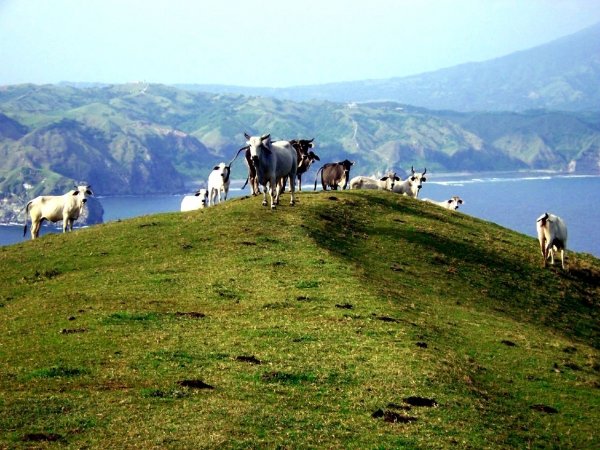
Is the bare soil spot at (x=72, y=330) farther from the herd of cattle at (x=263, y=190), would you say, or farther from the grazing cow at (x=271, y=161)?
the grazing cow at (x=271, y=161)

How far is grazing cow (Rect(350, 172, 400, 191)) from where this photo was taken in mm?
61125

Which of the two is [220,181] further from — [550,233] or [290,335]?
[290,335]

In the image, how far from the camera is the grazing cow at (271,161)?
3859 cm

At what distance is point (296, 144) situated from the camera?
53312 mm

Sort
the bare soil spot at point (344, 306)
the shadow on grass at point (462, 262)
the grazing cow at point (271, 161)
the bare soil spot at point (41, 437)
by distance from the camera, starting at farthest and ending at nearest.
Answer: the grazing cow at point (271, 161) → the shadow on grass at point (462, 262) → the bare soil spot at point (344, 306) → the bare soil spot at point (41, 437)

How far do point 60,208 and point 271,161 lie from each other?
13098 millimetres

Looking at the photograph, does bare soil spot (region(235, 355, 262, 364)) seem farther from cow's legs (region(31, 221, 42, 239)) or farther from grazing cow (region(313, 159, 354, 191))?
grazing cow (region(313, 159, 354, 191))

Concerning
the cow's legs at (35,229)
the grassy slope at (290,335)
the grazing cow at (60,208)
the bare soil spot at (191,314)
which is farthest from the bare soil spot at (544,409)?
the cow's legs at (35,229)

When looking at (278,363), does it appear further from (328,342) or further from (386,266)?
(386,266)

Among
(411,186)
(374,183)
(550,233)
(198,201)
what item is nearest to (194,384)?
(550,233)

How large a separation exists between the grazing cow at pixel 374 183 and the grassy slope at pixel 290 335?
57.3 feet

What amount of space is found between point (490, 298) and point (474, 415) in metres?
17.0

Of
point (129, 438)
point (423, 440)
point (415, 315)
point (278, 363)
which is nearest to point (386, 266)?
point (415, 315)

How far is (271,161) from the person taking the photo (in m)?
39.8
